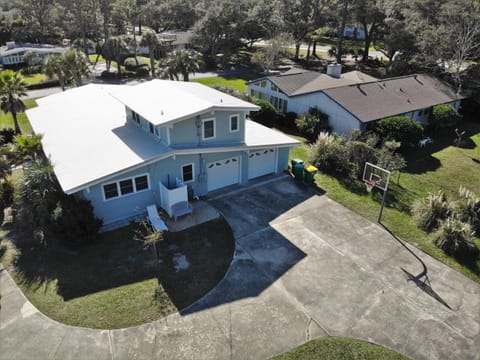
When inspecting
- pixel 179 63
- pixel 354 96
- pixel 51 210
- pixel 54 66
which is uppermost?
pixel 54 66

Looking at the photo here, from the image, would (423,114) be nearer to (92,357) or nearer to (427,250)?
(427,250)

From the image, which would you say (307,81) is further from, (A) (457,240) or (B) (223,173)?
(A) (457,240)

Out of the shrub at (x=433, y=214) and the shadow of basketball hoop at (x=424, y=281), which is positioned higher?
the shrub at (x=433, y=214)

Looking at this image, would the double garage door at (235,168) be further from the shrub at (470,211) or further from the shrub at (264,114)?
the shrub at (470,211)

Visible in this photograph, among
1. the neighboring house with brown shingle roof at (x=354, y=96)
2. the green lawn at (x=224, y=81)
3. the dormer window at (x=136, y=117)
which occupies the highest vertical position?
the dormer window at (x=136, y=117)

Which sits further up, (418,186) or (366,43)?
(366,43)

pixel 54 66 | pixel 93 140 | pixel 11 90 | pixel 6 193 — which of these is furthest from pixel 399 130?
pixel 54 66

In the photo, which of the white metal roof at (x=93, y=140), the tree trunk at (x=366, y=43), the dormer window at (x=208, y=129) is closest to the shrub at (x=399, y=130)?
the white metal roof at (x=93, y=140)
